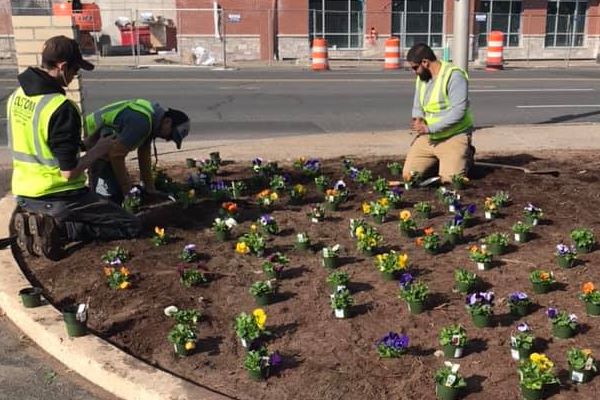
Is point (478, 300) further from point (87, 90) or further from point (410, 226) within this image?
point (87, 90)

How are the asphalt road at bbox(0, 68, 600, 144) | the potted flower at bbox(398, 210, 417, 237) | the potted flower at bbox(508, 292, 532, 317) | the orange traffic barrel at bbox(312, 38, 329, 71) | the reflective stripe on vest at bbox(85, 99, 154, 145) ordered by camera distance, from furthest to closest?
1. the orange traffic barrel at bbox(312, 38, 329, 71)
2. the asphalt road at bbox(0, 68, 600, 144)
3. the reflective stripe on vest at bbox(85, 99, 154, 145)
4. the potted flower at bbox(398, 210, 417, 237)
5. the potted flower at bbox(508, 292, 532, 317)

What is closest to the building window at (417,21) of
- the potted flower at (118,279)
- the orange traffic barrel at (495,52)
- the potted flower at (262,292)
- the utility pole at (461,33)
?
the orange traffic barrel at (495,52)

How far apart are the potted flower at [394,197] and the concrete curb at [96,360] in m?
2.85

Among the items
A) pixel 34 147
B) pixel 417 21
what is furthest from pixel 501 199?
pixel 417 21

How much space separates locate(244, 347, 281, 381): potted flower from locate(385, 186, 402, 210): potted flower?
2700 millimetres

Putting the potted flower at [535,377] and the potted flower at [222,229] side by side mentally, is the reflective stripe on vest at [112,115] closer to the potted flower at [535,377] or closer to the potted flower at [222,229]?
the potted flower at [222,229]

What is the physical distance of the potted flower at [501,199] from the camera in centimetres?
560

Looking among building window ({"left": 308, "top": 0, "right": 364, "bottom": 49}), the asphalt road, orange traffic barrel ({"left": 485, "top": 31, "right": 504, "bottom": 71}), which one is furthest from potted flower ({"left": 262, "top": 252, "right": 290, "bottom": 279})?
building window ({"left": 308, "top": 0, "right": 364, "bottom": 49})

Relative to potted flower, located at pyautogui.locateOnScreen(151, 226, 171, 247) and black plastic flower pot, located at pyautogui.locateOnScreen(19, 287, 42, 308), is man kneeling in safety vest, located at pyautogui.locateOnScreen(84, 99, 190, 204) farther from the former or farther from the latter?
black plastic flower pot, located at pyautogui.locateOnScreen(19, 287, 42, 308)

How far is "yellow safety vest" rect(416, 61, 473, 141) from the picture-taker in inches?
250

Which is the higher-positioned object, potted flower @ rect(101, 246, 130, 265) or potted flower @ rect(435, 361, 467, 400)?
potted flower @ rect(101, 246, 130, 265)

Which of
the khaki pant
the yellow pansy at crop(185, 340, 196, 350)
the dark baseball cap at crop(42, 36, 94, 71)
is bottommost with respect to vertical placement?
the yellow pansy at crop(185, 340, 196, 350)

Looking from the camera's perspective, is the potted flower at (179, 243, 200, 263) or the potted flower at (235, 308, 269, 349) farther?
the potted flower at (179, 243, 200, 263)

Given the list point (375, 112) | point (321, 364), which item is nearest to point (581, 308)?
point (321, 364)
